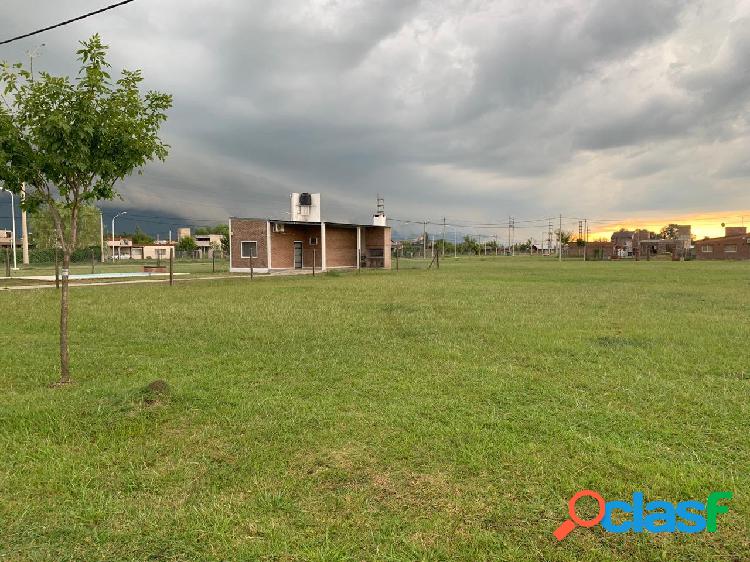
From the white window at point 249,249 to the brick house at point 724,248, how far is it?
6938 cm

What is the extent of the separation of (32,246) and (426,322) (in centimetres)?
10291

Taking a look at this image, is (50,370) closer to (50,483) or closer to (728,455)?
(50,483)

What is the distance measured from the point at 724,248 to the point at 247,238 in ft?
244

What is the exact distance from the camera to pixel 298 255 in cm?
3659

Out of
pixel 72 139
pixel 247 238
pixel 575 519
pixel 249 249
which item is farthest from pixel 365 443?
pixel 247 238

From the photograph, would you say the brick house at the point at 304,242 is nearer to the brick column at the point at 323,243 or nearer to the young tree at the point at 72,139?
the brick column at the point at 323,243

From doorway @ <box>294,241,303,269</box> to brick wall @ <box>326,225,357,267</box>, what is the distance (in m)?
2.20

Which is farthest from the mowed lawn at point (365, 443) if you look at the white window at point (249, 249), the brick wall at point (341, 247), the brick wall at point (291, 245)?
the brick wall at point (341, 247)

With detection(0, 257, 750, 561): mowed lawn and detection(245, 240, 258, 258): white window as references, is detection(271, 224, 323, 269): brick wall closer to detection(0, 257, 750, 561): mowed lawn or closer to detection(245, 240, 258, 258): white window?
detection(245, 240, 258, 258): white window

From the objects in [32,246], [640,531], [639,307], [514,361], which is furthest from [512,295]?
[32,246]

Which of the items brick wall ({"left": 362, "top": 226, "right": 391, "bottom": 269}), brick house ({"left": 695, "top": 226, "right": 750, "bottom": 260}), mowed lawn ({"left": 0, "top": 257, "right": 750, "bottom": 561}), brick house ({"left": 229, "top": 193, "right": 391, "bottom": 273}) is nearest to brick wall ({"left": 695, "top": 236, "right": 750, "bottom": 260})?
brick house ({"left": 695, "top": 226, "right": 750, "bottom": 260})

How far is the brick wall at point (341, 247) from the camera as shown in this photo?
37.7 m

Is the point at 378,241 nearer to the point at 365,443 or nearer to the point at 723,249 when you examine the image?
the point at 365,443

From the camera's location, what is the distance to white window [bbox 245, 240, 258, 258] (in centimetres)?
3391
